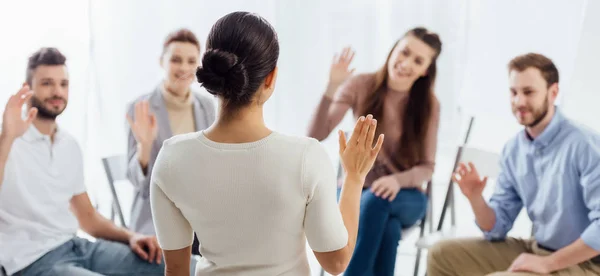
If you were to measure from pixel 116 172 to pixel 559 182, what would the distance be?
5.02ft

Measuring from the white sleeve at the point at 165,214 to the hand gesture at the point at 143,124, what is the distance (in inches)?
44.5

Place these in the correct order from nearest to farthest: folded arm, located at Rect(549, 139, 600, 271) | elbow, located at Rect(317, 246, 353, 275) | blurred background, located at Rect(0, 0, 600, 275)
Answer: elbow, located at Rect(317, 246, 353, 275)
folded arm, located at Rect(549, 139, 600, 271)
blurred background, located at Rect(0, 0, 600, 275)

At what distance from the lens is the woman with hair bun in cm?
99

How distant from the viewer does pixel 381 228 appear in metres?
2.11

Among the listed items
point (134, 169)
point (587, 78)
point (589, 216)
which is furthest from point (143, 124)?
point (587, 78)

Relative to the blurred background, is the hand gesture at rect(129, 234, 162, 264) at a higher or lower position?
lower

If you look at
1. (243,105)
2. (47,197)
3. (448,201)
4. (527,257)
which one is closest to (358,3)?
(448,201)

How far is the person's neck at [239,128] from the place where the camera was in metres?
1.01

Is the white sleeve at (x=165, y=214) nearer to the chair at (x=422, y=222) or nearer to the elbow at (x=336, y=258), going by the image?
the elbow at (x=336, y=258)

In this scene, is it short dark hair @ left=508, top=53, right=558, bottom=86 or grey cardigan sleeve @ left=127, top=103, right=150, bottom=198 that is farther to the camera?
grey cardigan sleeve @ left=127, top=103, right=150, bottom=198

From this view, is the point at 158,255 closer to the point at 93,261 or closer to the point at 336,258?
the point at 93,261

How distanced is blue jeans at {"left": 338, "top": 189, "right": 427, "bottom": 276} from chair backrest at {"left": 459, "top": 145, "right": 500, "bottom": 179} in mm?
272

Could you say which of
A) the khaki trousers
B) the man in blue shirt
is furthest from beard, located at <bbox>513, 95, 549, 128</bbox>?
the khaki trousers

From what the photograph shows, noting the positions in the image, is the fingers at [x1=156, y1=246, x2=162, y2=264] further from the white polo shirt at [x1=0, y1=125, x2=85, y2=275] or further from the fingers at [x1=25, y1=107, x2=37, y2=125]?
the fingers at [x1=25, y1=107, x2=37, y2=125]
